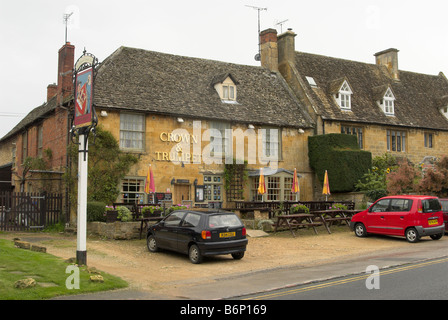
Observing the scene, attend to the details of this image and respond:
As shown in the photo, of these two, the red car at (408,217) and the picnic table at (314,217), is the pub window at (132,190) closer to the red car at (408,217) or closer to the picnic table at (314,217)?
the picnic table at (314,217)

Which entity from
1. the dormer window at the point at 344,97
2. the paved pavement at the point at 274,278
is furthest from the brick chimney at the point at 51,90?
the paved pavement at the point at 274,278

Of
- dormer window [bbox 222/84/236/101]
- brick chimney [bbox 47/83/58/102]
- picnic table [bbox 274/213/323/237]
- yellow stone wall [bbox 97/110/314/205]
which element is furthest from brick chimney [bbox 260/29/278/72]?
brick chimney [bbox 47/83/58/102]

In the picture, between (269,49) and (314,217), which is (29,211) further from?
(269,49)

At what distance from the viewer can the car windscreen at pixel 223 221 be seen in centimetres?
1372

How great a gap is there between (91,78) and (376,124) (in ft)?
77.2

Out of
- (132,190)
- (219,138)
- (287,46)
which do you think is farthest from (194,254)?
(287,46)

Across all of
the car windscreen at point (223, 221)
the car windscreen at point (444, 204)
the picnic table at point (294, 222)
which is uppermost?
the car windscreen at point (444, 204)

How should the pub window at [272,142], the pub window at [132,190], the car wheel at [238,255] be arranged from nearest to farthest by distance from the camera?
the car wheel at [238,255]
the pub window at [132,190]
the pub window at [272,142]

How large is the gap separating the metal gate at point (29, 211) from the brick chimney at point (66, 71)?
5226 mm

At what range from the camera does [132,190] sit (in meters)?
23.2

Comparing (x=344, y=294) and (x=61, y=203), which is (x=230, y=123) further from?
(x=344, y=294)

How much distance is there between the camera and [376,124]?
31250mm

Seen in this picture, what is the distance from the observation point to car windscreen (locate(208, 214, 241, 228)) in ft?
45.0
